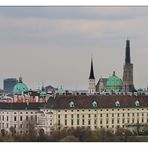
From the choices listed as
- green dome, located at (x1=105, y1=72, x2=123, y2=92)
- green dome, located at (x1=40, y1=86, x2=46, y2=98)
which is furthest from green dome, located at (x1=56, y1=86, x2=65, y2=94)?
green dome, located at (x1=105, y1=72, x2=123, y2=92)

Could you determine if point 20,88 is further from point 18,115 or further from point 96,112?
point 96,112

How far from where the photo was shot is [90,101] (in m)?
15.0

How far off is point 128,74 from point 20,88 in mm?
1788

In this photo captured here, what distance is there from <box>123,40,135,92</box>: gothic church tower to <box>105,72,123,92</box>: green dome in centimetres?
15

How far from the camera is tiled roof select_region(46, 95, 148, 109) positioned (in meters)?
14.8

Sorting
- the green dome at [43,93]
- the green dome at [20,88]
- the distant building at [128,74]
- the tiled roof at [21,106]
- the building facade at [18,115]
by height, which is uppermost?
the distant building at [128,74]

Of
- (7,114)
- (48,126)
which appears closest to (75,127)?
(48,126)

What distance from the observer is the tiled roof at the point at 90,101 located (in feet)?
48.7

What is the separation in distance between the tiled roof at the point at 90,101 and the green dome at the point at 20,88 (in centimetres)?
46

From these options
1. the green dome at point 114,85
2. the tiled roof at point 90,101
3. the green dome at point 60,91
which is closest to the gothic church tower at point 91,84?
the tiled roof at point 90,101

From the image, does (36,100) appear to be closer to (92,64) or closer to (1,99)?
(1,99)

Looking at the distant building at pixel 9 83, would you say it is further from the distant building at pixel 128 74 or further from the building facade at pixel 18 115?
the distant building at pixel 128 74

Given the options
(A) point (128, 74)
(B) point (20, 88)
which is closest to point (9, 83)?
(B) point (20, 88)

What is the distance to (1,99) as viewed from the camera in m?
15.1
